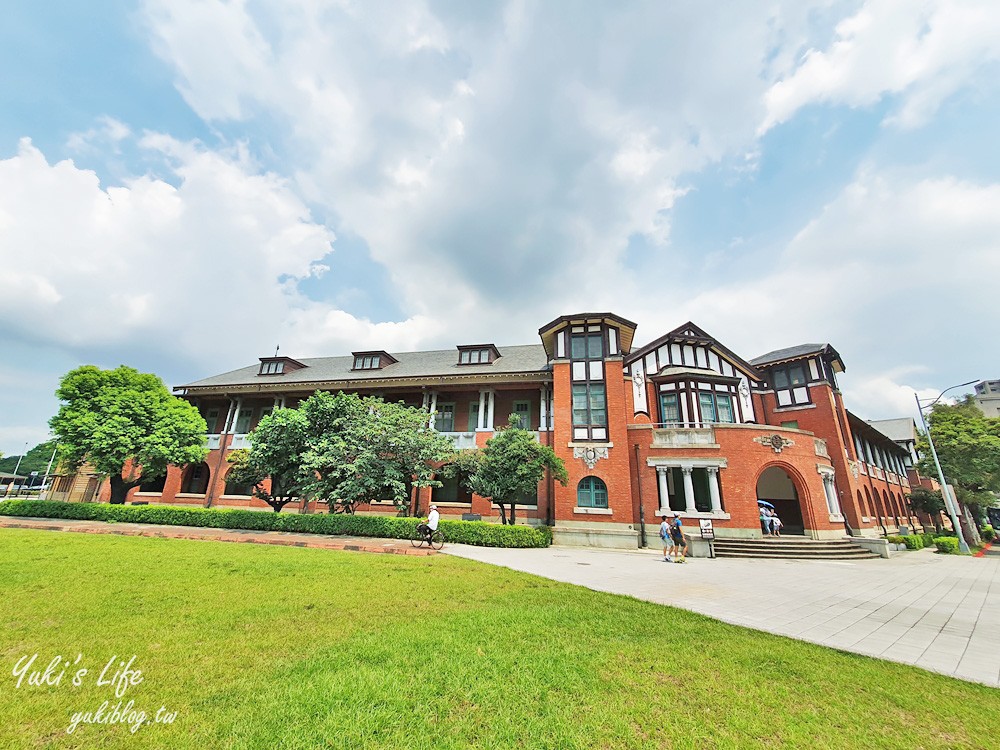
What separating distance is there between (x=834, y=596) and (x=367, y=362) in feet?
87.3

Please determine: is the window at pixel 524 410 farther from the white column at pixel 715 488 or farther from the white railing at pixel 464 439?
the white column at pixel 715 488

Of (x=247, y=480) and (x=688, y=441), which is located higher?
(x=688, y=441)

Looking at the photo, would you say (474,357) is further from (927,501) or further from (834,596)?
(927,501)

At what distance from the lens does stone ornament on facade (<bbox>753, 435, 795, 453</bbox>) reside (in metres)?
20.5

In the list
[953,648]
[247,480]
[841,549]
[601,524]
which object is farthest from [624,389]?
[247,480]

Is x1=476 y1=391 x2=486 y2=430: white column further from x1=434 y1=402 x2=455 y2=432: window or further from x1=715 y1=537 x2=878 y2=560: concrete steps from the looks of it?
x1=715 y1=537 x2=878 y2=560: concrete steps

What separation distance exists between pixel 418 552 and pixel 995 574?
821 inches

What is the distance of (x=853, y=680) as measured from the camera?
455 centimetres

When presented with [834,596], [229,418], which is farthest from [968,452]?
[229,418]

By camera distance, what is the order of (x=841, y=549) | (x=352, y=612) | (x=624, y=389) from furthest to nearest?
(x=624, y=389) < (x=841, y=549) < (x=352, y=612)

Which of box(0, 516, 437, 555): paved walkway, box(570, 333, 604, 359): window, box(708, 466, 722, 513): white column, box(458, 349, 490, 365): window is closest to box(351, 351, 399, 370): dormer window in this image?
box(458, 349, 490, 365): window

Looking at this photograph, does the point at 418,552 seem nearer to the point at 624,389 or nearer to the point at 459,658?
the point at 459,658

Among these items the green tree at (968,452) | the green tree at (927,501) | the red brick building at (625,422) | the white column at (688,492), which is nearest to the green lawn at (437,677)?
the red brick building at (625,422)

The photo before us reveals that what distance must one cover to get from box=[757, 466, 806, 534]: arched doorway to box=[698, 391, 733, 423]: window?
423 cm
